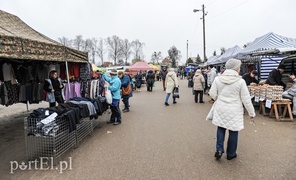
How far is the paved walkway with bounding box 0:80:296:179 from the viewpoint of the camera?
10.3ft

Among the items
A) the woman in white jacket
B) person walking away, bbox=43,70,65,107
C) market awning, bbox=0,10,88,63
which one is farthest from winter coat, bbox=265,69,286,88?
person walking away, bbox=43,70,65,107

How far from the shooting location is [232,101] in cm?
337

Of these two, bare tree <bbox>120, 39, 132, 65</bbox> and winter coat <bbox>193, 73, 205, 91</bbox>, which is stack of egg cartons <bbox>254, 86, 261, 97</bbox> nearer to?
winter coat <bbox>193, 73, 205, 91</bbox>

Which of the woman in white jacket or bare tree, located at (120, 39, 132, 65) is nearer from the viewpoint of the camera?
the woman in white jacket

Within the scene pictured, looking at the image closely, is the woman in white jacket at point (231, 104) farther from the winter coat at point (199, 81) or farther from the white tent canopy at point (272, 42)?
the white tent canopy at point (272, 42)

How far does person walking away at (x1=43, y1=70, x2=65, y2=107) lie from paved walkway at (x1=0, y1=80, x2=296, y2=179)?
1.75 meters

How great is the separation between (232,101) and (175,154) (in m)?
1.40

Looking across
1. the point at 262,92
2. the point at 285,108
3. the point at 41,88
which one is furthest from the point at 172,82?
the point at 41,88

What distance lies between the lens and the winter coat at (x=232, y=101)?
3326mm

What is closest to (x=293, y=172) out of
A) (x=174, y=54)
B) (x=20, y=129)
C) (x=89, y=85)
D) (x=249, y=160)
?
(x=249, y=160)

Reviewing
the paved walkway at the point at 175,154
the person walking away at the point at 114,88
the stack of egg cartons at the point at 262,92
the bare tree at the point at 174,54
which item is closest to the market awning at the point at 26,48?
the person walking away at the point at 114,88

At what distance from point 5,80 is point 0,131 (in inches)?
55.4

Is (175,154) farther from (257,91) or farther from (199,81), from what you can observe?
(199,81)

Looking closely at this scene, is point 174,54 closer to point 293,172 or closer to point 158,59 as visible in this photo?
point 158,59
